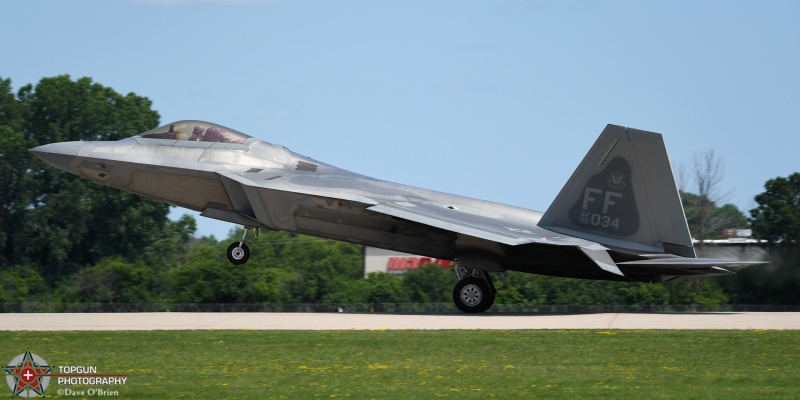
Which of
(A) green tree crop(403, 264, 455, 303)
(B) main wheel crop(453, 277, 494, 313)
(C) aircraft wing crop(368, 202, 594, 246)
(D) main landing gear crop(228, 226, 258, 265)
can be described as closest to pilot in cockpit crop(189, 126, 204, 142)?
(D) main landing gear crop(228, 226, 258, 265)

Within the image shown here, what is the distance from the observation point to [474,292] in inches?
826

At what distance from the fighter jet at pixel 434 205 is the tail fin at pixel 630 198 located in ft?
0.06

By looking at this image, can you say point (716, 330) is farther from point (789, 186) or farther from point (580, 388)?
point (789, 186)

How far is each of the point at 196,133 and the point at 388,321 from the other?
586 centimetres

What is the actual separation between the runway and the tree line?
5.80 m

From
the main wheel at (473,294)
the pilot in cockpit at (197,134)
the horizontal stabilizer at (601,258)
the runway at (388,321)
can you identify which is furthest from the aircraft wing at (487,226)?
the pilot in cockpit at (197,134)

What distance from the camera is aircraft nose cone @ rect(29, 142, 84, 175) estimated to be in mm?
21844

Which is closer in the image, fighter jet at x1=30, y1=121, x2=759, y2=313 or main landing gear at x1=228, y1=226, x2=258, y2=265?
fighter jet at x1=30, y1=121, x2=759, y2=313

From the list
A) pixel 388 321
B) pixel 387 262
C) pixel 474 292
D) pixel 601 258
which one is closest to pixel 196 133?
pixel 388 321

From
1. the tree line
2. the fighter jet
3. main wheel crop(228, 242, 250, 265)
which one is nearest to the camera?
the fighter jet

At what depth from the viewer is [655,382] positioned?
12.6 meters

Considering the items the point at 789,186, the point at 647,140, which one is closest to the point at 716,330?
the point at 647,140
